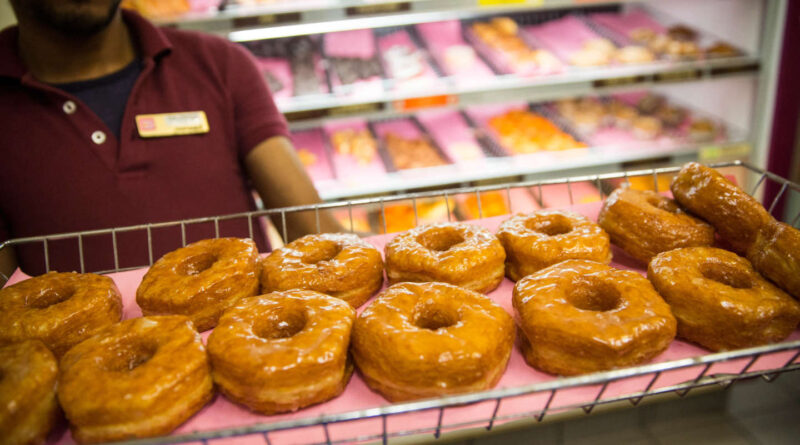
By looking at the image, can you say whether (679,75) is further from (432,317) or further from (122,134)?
(122,134)

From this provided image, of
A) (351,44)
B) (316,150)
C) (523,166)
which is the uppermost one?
(351,44)

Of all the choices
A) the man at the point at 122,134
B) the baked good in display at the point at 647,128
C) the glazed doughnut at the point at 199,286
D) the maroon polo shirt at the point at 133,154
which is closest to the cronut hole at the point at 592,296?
the glazed doughnut at the point at 199,286

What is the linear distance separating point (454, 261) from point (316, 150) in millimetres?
2722

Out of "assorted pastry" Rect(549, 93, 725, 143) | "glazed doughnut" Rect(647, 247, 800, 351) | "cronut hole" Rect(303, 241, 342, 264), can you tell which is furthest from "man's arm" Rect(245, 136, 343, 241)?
"assorted pastry" Rect(549, 93, 725, 143)

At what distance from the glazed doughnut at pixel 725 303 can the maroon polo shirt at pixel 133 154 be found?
5.87 ft

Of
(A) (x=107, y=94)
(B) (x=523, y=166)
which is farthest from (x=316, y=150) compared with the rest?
(A) (x=107, y=94)

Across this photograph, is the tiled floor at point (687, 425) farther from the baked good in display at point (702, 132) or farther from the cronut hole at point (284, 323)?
the baked good in display at point (702, 132)

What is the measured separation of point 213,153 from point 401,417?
5.75ft

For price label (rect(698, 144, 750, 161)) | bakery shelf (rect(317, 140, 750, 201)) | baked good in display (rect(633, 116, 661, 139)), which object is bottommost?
price label (rect(698, 144, 750, 161))

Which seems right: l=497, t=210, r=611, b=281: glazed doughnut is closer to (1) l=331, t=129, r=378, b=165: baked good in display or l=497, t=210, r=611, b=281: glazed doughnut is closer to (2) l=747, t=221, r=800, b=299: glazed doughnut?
(2) l=747, t=221, r=800, b=299: glazed doughnut

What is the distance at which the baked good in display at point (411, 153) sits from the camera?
3764 mm

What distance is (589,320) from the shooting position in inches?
46.1

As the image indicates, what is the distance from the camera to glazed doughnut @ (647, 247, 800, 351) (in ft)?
Answer: 3.98

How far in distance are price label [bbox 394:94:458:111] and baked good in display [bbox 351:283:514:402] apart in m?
2.39
